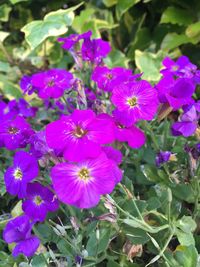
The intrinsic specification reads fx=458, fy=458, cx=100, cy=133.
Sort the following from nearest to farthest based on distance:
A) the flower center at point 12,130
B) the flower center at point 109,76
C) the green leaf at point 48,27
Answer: the flower center at point 12,130 < the flower center at point 109,76 < the green leaf at point 48,27

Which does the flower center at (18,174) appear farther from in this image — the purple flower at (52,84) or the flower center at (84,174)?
the purple flower at (52,84)

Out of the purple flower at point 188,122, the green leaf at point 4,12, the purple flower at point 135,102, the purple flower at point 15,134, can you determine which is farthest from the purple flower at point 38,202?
the green leaf at point 4,12

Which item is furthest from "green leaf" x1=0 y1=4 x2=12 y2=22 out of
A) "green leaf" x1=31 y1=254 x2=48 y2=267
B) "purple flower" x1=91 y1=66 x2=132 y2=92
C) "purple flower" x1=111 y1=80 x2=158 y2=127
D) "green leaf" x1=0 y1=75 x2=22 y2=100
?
"green leaf" x1=31 y1=254 x2=48 y2=267

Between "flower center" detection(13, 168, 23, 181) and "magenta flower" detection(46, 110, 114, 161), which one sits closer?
"magenta flower" detection(46, 110, 114, 161)

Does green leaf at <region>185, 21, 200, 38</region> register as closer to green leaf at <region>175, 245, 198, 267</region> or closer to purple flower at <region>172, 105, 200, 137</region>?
purple flower at <region>172, 105, 200, 137</region>

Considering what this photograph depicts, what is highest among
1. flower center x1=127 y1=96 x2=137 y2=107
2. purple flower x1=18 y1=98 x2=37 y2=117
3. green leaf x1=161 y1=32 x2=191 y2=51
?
flower center x1=127 y1=96 x2=137 y2=107

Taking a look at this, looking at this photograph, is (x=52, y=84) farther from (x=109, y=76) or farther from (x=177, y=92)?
(x=177, y=92)

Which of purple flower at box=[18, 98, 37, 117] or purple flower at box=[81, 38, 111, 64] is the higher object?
purple flower at box=[81, 38, 111, 64]

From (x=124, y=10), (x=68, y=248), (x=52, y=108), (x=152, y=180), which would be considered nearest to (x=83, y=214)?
(x=68, y=248)
